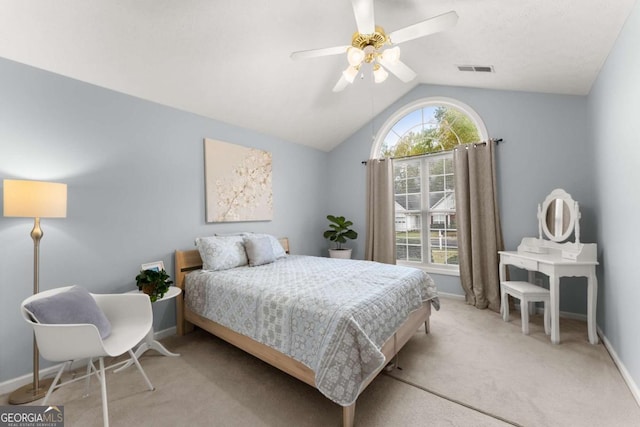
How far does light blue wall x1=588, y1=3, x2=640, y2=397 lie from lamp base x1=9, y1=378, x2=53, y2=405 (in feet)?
13.3

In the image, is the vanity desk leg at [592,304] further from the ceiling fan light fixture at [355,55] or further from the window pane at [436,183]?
the ceiling fan light fixture at [355,55]

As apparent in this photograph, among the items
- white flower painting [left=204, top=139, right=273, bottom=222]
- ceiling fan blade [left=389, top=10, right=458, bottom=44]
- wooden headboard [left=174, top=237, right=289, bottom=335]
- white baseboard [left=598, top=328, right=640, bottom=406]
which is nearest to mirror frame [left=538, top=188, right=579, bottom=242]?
white baseboard [left=598, top=328, right=640, bottom=406]

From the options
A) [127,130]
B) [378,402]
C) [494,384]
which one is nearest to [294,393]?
[378,402]

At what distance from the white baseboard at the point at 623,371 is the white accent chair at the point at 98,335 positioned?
3177 millimetres

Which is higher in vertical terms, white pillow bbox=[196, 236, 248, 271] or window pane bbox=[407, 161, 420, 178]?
window pane bbox=[407, 161, 420, 178]

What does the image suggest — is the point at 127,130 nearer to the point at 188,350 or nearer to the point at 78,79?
the point at 78,79

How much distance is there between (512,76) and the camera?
9.45 ft

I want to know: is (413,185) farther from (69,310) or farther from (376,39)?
(69,310)

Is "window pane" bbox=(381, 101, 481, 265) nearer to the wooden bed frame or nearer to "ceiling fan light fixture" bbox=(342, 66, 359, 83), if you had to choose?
the wooden bed frame

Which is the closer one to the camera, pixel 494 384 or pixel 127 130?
pixel 494 384

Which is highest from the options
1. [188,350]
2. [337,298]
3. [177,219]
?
[177,219]

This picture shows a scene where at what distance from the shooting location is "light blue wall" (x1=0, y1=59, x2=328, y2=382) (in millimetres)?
1979

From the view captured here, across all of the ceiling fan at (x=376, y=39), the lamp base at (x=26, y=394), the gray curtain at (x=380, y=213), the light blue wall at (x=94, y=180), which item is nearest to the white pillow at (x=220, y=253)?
the light blue wall at (x=94, y=180)

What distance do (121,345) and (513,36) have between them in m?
3.70
